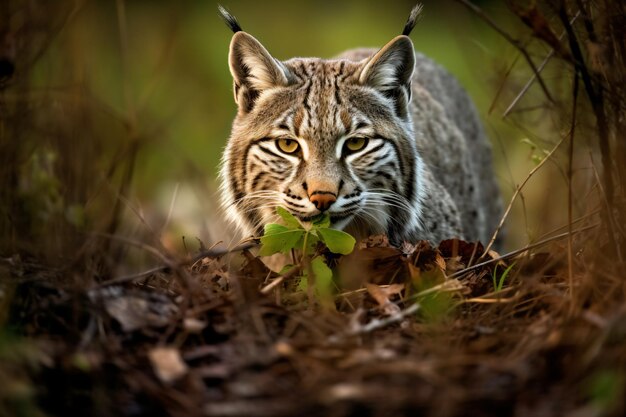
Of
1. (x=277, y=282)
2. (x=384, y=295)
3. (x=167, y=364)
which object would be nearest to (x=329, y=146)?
(x=384, y=295)

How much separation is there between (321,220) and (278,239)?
320mm

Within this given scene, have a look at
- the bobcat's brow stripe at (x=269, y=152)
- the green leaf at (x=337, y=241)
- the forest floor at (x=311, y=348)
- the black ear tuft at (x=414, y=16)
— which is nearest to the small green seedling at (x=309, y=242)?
the green leaf at (x=337, y=241)

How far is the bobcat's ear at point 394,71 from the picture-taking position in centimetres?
493

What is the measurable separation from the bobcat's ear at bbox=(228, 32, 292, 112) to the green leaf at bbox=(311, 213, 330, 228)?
1.06 metres

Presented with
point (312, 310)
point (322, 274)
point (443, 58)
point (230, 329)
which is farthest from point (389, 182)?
point (443, 58)

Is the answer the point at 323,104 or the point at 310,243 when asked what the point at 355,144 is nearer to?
the point at 323,104

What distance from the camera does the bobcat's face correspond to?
4594mm

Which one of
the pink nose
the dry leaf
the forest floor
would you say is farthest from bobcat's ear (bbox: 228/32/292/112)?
the dry leaf

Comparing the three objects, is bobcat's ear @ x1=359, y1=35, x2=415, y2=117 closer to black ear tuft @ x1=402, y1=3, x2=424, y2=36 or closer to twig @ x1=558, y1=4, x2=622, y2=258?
black ear tuft @ x1=402, y1=3, x2=424, y2=36

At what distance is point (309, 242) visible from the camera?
163 inches

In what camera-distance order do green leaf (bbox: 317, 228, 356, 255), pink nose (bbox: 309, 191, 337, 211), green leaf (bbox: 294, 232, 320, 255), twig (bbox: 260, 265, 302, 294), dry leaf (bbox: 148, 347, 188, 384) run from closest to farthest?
dry leaf (bbox: 148, 347, 188, 384)
twig (bbox: 260, 265, 302, 294)
green leaf (bbox: 317, 228, 356, 255)
green leaf (bbox: 294, 232, 320, 255)
pink nose (bbox: 309, 191, 337, 211)

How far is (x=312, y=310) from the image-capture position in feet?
11.6

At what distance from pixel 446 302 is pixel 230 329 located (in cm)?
100

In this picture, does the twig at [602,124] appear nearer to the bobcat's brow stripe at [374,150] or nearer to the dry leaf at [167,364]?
the bobcat's brow stripe at [374,150]
